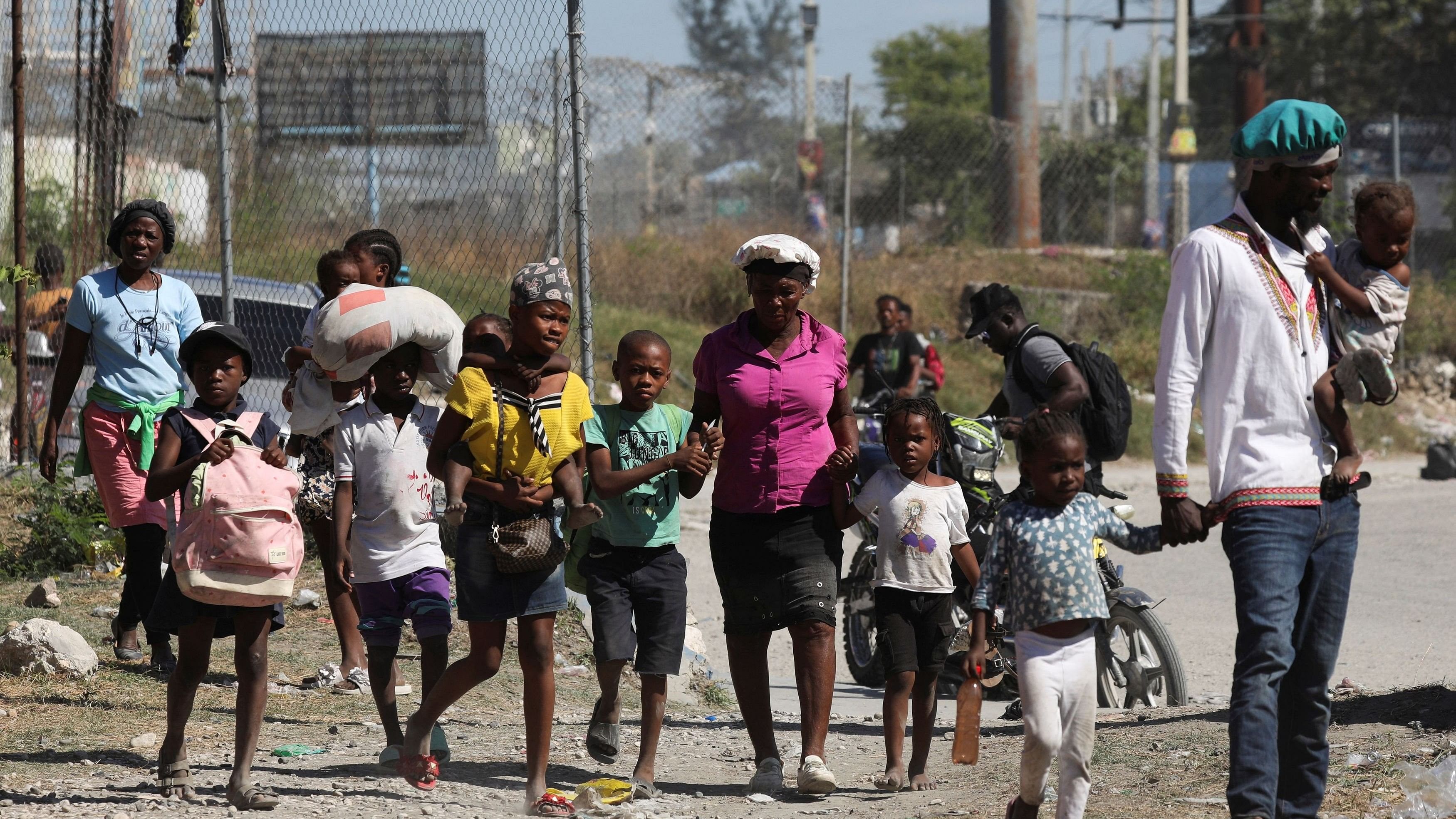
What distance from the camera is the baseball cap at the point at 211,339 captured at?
14.6ft

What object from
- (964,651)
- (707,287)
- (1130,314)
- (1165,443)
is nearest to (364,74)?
(964,651)

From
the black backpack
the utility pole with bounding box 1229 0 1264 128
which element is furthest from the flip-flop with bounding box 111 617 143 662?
the utility pole with bounding box 1229 0 1264 128

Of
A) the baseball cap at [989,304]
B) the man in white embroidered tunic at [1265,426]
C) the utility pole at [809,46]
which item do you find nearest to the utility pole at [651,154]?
the utility pole at [809,46]

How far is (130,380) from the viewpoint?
618 centimetres

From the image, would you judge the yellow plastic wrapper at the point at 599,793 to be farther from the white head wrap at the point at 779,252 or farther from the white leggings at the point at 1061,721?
the white head wrap at the point at 779,252

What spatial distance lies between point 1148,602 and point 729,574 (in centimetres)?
203

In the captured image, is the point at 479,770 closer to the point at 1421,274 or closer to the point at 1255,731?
the point at 1255,731

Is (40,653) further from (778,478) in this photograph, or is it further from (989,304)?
(989,304)

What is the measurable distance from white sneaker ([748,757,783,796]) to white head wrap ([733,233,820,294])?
1.50 metres

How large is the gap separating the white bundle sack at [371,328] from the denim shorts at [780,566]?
3.39ft

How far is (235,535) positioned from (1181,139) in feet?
63.5

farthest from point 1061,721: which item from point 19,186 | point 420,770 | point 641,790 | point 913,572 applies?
point 19,186

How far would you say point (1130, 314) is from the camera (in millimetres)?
19094

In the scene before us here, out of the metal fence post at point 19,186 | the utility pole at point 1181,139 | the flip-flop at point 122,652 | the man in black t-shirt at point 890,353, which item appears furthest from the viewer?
the utility pole at point 1181,139
